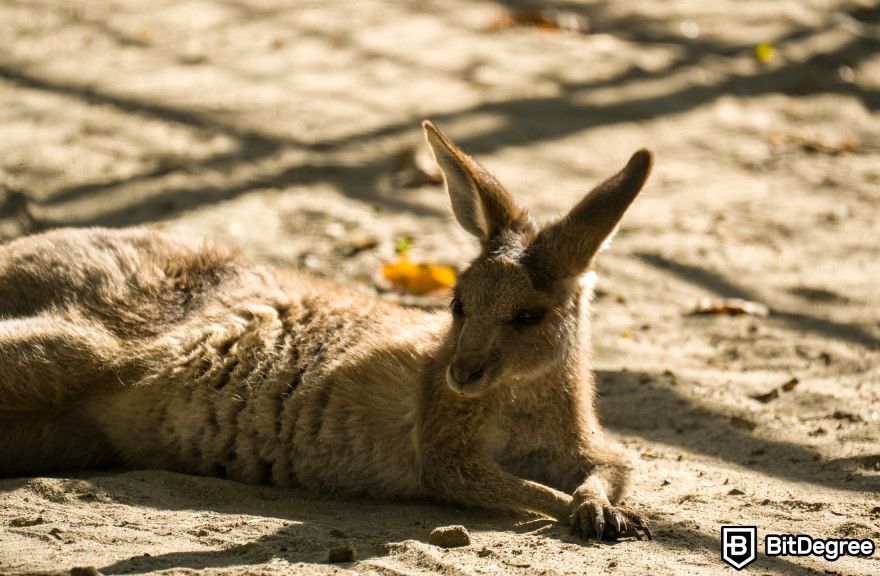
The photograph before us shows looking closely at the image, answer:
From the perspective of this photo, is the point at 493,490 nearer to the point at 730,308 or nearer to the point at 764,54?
the point at 730,308

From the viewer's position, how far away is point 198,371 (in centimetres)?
503

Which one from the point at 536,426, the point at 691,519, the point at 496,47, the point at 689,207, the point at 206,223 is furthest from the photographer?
the point at 496,47

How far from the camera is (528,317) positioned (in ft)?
15.1

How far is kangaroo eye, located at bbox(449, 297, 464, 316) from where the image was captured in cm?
474

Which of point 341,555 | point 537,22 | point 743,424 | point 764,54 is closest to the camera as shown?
point 341,555

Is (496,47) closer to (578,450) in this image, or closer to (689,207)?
(689,207)

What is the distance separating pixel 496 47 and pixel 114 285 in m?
5.68

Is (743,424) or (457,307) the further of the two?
(743,424)

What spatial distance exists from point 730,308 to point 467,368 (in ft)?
9.62

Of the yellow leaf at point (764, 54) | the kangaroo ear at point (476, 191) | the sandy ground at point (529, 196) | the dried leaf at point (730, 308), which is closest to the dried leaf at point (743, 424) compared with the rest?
the sandy ground at point (529, 196)

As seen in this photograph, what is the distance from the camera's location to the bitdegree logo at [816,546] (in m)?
4.10

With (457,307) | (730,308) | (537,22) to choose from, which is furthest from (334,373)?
(537,22)

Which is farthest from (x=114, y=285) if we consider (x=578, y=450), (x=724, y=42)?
(x=724, y=42)

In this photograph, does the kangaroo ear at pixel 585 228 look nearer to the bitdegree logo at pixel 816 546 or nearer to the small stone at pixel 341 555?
the bitdegree logo at pixel 816 546
